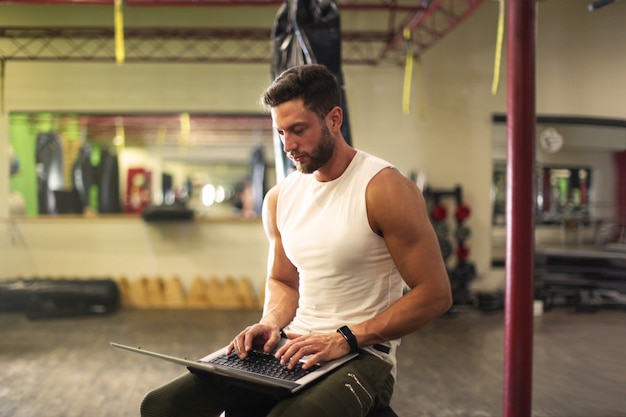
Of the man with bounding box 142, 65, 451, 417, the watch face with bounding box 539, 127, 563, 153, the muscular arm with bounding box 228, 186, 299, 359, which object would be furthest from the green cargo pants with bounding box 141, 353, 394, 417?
the watch face with bounding box 539, 127, 563, 153

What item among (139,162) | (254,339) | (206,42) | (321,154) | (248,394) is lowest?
(248,394)

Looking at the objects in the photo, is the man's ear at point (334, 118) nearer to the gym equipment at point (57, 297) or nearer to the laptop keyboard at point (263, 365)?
the laptop keyboard at point (263, 365)

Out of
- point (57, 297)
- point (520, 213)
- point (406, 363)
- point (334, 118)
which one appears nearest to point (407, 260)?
point (334, 118)

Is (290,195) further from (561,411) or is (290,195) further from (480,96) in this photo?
(480,96)

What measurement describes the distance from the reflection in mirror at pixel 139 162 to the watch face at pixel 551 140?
2872mm

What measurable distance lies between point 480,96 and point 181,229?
356 cm

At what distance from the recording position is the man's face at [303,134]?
1.41m

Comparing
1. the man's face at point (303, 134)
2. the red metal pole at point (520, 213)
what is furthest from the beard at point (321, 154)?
the red metal pole at point (520, 213)

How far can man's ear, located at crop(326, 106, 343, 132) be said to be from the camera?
1453mm

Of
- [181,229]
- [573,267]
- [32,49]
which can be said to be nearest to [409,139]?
[573,267]

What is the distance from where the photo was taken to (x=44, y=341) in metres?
4.25

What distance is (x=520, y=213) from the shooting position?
2209 mm

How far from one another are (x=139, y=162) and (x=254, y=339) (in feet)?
16.5

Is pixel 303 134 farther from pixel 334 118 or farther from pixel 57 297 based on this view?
pixel 57 297
